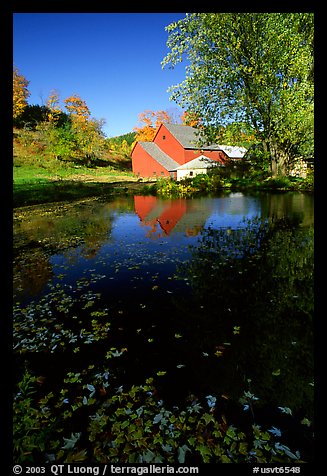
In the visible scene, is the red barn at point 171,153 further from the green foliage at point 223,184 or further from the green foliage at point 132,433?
the green foliage at point 132,433

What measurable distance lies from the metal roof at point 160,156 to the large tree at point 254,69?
935 inches

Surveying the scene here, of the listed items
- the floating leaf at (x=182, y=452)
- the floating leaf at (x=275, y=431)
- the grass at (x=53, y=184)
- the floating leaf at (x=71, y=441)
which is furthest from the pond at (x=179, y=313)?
the grass at (x=53, y=184)

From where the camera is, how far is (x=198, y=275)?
Result: 26.5ft

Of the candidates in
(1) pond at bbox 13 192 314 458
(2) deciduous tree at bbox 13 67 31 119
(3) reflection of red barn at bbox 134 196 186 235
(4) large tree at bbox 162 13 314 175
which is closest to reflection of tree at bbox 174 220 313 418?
A: (1) pond at bbox 13 192 314 458

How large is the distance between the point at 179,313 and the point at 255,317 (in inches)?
64.6

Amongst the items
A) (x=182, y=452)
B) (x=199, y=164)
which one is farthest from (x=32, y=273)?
(x=199, y=164)

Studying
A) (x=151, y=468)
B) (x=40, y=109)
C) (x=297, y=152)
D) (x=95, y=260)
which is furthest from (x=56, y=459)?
(x=40, y=109)

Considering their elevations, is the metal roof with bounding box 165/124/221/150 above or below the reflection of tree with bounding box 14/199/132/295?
above

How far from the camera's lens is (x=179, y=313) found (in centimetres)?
607

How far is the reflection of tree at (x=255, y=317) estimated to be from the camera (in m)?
4.11

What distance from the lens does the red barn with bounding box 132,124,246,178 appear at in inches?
2045

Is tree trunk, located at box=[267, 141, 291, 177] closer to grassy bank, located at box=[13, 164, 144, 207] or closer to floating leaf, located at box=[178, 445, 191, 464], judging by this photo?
grassy bank, located at box=[13, 164, 144, 207]

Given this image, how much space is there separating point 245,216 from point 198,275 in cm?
965

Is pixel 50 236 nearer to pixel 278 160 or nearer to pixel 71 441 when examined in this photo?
pixel 71 441
